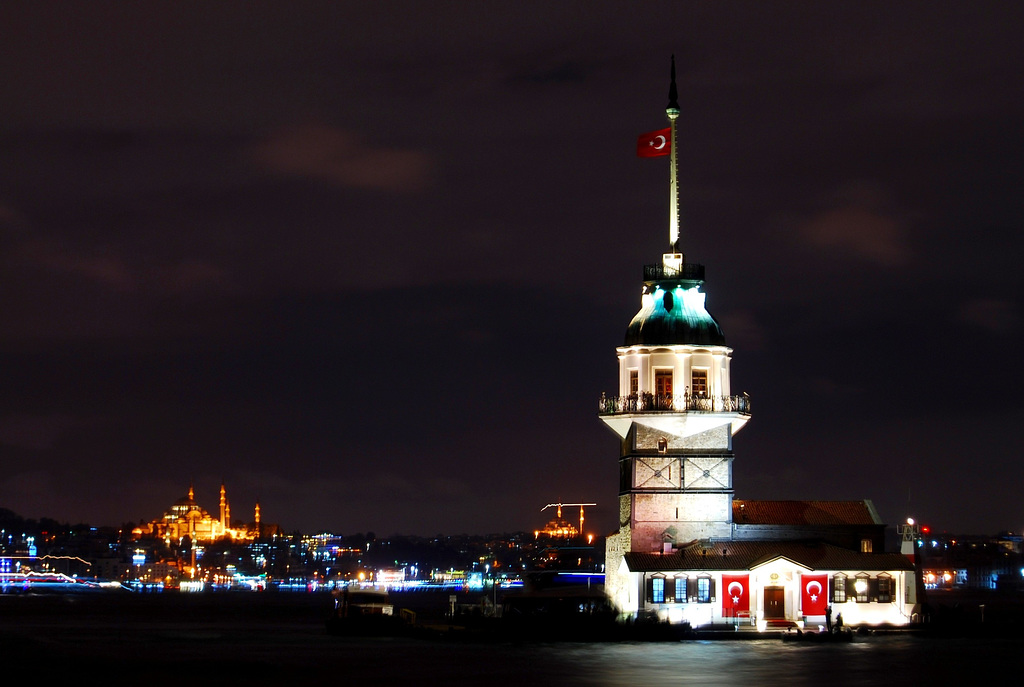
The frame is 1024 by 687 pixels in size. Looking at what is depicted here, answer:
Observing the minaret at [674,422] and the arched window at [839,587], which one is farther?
the minaret at [674,422]

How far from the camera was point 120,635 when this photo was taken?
116 m

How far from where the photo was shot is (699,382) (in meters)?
84.7

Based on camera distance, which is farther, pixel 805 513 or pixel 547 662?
pixel 805 513

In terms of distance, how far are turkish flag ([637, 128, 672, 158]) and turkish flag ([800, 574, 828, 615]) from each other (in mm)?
23702

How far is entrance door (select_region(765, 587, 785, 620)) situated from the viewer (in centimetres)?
8150

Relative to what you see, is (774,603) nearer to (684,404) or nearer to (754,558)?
(754,558)

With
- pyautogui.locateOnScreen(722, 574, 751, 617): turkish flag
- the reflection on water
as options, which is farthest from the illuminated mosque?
the reflection on water

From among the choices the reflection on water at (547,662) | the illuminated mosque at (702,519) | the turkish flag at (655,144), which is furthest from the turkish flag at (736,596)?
the turkish flag at (655,144)

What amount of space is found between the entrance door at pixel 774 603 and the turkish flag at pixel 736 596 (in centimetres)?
99

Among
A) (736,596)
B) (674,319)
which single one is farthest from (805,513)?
(674,319)

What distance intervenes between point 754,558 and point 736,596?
Answer: 2.12m

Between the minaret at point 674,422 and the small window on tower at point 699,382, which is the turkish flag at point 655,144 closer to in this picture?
the minaret at point 674,422

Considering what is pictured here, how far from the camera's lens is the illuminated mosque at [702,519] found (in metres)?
81.1

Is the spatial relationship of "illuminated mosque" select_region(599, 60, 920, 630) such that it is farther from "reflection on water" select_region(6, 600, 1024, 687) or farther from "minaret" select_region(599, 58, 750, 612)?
"reflection on water" select_region(6, 600, 1024, 687)
